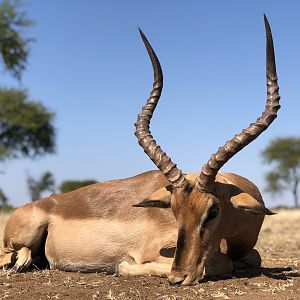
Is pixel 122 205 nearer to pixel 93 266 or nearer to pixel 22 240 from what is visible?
pixel 93 266

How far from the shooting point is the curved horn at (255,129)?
583 cm

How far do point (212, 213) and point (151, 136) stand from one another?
1286mm

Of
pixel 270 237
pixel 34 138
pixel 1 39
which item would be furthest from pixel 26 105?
pixel 270 237

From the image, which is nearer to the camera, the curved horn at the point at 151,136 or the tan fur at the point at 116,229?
the curved horn at the point at 151,136

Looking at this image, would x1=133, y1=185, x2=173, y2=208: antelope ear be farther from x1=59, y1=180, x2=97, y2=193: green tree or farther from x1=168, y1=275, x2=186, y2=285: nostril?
x1=59, y1=180, x2=97, y2=193: green tree

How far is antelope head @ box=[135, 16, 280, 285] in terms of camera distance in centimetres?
553

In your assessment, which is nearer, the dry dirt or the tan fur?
the dry dirt

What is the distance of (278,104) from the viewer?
594cm

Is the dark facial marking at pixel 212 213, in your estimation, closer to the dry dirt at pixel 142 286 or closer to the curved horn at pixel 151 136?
the curved horn at pixel 151 136

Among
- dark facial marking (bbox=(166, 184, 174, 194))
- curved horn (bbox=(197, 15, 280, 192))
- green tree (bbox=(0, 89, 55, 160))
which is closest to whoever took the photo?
curved horn (bbox=(197, 15, 280, 192))

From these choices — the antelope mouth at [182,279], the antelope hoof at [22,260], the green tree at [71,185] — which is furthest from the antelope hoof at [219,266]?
the green tree at [71,185]

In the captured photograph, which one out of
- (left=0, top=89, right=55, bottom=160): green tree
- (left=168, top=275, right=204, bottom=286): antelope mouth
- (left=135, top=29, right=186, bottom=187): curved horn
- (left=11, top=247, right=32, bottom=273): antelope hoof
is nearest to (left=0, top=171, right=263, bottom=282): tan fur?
(left=11, top=247, right=32, bottom=273): antelope hoof

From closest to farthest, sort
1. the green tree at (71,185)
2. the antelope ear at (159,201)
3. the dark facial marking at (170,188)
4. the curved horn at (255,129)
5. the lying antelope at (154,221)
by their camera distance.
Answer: the lying antelope at (154,221) → the curved horn at (255,129) → the dark facial marking at (170,188) → the antelope ear at (159,201) → the green tree at (71,185)

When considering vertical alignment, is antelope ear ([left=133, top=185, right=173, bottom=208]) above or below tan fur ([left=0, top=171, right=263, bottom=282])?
above
